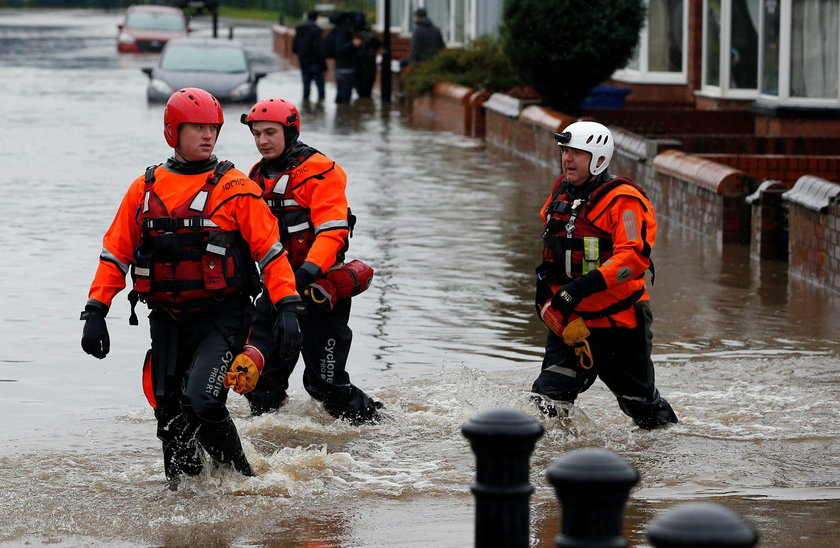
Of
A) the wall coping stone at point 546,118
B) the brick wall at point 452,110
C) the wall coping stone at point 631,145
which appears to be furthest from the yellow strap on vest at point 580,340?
the brick wall at point 452,110

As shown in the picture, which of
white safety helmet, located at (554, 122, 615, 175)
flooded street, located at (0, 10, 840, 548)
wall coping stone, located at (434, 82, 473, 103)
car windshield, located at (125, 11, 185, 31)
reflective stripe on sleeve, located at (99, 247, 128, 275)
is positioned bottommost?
flooded street, located at (0, 10, 840, 548)

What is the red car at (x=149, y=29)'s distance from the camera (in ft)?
159

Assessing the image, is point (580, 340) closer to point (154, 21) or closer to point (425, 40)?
point (425, 40)

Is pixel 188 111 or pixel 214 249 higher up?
pixel 188 111

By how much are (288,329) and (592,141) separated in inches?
72.2

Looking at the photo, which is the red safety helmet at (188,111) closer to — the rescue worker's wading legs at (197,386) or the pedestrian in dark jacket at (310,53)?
the rescue worker's wading legs at (197,386)

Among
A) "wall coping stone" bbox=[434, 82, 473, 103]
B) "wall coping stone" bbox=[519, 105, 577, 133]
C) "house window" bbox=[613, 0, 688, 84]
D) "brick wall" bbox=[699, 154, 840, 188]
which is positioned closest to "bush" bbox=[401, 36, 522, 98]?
"wall coping stone" bbox=[434, 82, 473, 103]

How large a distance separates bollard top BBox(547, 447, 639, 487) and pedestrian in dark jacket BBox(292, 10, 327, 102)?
2845cm

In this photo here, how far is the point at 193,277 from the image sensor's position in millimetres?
6906

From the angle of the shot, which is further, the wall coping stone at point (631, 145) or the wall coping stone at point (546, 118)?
the wall coping stone at point (546, 118)

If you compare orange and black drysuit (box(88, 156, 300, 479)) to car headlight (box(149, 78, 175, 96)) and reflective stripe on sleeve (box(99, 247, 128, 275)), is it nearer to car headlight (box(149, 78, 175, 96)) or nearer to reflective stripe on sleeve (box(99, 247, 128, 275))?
reflective stripe on sleeve (box(99, 247, 128, 275))

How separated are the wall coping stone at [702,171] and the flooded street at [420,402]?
0.52 meters

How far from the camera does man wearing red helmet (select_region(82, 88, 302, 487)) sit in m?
6.91

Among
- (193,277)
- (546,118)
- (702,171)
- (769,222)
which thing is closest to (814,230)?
(769,222)
